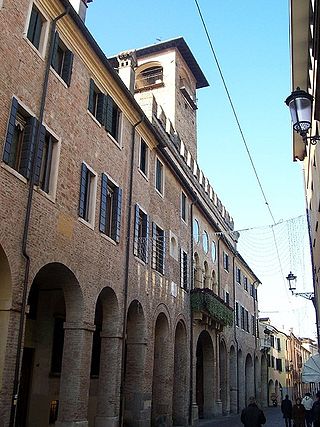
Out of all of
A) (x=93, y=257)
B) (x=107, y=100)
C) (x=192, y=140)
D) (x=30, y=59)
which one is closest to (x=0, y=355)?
(x=93, y=257)

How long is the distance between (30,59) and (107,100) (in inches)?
167

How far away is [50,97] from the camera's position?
12.0m

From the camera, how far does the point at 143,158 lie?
18.4 metres

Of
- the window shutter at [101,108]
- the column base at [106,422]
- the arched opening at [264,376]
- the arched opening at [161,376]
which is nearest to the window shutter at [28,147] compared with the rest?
the window shutter at [101,108]

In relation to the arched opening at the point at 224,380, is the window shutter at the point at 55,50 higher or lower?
higher

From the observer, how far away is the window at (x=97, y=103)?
Result: 14406 millimetres

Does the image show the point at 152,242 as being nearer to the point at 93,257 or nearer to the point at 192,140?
the point at 93,257

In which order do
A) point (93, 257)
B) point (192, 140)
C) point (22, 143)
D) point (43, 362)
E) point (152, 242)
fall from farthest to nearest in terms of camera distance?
point (192, 140) → point (152, 242) → point (43, 362) → point (93, 257) → point (22, 143)

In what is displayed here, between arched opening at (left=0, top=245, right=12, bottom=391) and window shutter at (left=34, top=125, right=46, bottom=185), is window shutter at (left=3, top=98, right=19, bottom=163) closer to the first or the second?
window shutter at (left=34, top=125, right=46, bottom=185)

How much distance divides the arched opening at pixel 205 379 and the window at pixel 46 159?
15464mm

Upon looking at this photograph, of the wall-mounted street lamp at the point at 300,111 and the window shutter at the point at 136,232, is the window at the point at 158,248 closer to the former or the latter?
the window shutter at the point at 136,232

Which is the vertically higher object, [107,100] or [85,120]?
[107,100]

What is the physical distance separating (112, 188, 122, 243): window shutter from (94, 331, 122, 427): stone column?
2953 millimetres

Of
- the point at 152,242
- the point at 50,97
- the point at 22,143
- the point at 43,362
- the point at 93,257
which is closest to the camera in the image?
the point at 22,143
